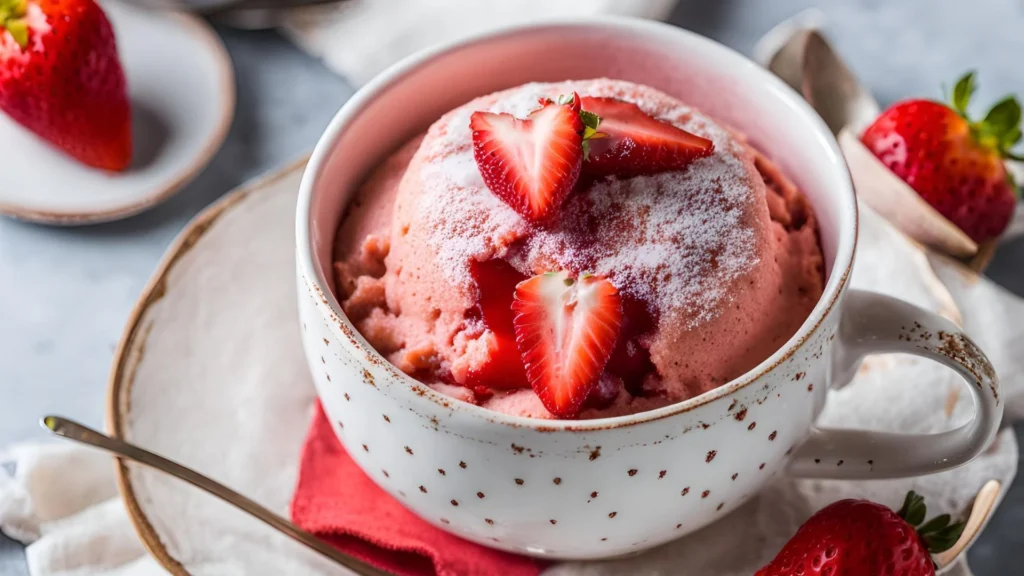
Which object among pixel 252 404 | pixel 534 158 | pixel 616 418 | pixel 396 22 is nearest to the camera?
pixel 616 418

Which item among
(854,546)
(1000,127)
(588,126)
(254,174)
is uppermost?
(588,126)

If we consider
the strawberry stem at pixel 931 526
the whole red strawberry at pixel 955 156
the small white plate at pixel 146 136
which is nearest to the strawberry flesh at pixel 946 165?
the whole red strawberry at pixel 955 156

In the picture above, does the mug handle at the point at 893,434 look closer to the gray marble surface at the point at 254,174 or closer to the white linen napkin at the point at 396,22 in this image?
the gray marble surface at the point at 254,174

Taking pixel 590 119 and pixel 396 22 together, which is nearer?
pixel 590 119

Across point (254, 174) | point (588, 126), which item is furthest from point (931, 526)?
point (254, 174)

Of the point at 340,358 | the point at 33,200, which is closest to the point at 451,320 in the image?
the point at 340,358

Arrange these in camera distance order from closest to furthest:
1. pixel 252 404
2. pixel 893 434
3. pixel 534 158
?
1. pixel 534 158
2. pixel 893 434
3. pixel 252 404

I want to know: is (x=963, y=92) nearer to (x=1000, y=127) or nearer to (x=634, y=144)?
(x=1000, y=127)

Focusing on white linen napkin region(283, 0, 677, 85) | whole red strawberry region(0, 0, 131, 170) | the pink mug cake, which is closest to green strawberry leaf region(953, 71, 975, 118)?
white linen napkin region(283, 0, 677, 85)

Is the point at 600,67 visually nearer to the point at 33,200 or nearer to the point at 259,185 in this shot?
the point at 259,185
